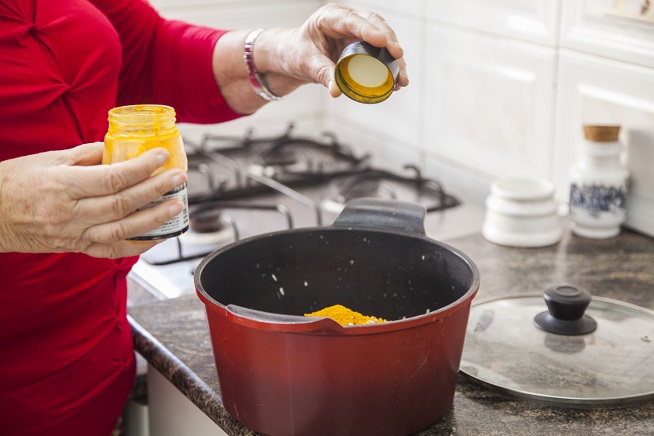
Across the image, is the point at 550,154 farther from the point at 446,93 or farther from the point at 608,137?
the point at 446,93

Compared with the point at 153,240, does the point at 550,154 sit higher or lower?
lower

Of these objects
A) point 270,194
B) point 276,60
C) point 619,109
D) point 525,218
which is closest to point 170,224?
point 276,60

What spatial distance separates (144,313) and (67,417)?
7.3 inches

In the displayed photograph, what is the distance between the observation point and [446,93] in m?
1.97

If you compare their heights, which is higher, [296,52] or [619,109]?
[296,52]

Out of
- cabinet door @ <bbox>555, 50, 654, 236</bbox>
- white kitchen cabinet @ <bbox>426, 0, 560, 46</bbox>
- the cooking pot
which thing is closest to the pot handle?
the cooking pot

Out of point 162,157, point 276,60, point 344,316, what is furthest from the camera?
point 276,60

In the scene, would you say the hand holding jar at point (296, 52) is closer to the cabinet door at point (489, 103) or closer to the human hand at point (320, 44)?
Answer: the human hand at point (320, 44)

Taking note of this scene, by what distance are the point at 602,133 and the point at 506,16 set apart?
14.6 inches

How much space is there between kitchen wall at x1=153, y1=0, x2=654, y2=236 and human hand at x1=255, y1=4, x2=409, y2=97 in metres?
0.50

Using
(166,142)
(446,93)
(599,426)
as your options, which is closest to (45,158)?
(166,142)

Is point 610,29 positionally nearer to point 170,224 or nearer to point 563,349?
point 563,349

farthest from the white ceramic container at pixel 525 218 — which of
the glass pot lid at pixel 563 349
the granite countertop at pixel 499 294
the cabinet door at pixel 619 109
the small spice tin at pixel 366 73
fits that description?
the small spice tin at pixel 366 73

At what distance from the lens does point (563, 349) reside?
112 cm
